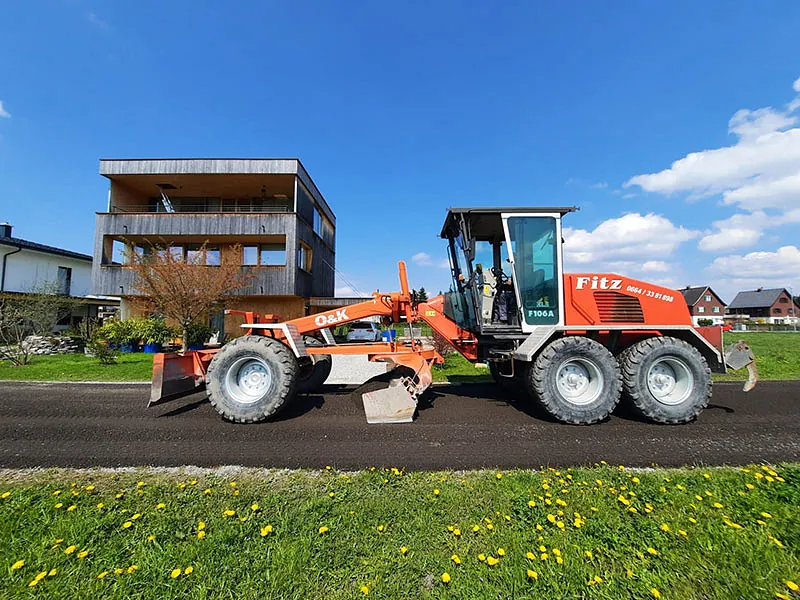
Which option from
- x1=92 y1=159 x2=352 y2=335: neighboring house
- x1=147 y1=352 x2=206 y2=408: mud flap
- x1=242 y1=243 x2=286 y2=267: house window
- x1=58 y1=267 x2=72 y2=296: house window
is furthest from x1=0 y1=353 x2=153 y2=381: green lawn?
x1=58 y1=267 x2=72 y2=296: house window

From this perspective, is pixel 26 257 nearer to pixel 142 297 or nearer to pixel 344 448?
pixel 142 297

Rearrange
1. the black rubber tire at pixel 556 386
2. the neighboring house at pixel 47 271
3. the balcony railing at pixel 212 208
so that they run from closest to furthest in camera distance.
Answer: the black rubber tire at pixel 556 386 → the balcony railing at pixel 212 208 → the neighboring house at pixel 47 271

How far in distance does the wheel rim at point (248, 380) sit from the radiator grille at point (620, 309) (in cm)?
554

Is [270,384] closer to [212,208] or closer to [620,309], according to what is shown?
[620,309]

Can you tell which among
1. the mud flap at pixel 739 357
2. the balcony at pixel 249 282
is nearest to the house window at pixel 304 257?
the balcony at pixel 249 282

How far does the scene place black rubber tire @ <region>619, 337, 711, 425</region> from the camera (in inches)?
213

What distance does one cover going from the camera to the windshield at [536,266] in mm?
6012

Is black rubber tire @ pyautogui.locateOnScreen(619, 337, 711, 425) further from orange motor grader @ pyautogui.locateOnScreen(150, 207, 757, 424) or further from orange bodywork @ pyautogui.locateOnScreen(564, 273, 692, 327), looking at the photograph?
orange bodywork @ pyautogui.locateOnScreen(564, 273, 692, 327)

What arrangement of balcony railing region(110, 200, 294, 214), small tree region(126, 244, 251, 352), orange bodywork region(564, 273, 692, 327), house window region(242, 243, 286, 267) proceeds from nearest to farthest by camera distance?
orange bodywork region(564, 273, 692, 327)
small tree region(126, 244, 251, 352)
house window region(242, 243, 286, 267)
balcony railing region(110, 200, 294, 214)

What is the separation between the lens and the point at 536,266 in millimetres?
6102

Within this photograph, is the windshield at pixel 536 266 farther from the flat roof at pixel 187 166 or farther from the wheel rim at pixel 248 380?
the flat roof at pixel 187 166

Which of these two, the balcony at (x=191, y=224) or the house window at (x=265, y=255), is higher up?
the balcony at (x=191, y=224)

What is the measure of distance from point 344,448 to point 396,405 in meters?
1.28

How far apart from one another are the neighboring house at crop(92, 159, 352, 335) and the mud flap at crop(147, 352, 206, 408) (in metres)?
14.4
